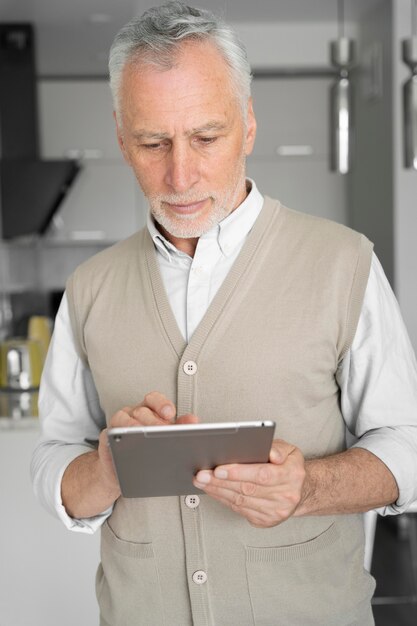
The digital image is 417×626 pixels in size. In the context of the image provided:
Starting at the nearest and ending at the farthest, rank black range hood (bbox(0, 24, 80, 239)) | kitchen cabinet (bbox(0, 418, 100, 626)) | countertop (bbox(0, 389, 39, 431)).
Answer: kitchen cabinet (bbox(0, 418, 100, 626)), countertop (bbox(0, 389, 39, 431)), black range hood (bbox(0, 24, 80, 239))

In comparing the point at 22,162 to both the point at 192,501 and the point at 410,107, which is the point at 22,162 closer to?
the point at 410,107

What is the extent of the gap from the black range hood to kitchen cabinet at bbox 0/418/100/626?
2.55 m

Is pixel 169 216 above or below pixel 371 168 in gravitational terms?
above

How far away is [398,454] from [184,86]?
58 centimetres

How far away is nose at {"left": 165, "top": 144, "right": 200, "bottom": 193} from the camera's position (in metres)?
1.17

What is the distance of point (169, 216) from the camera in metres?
1.23

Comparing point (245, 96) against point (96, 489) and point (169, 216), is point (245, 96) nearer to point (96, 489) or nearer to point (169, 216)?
point (169, 216)

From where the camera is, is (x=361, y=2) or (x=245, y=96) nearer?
(x=245, y=96)

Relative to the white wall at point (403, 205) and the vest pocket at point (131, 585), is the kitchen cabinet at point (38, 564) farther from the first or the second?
the white wall at point (403, 205)

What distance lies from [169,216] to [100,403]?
0.32 metres

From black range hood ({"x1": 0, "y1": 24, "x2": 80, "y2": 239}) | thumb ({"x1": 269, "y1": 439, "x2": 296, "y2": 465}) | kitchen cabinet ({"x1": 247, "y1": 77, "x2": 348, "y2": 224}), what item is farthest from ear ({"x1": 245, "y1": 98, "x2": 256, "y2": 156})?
kitchen cabinet ({"x1": 247, "y1": 77, "x2": 348, "y2": 224})

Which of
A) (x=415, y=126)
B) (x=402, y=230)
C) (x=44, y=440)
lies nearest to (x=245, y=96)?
(x=44, y=440)

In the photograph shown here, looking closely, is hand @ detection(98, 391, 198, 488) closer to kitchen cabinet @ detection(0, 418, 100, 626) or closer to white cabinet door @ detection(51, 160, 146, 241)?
kitchen cabinet @ detection(0, 418, 100, 626)

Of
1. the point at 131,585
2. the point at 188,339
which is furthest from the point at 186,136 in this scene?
the point at 131,585
